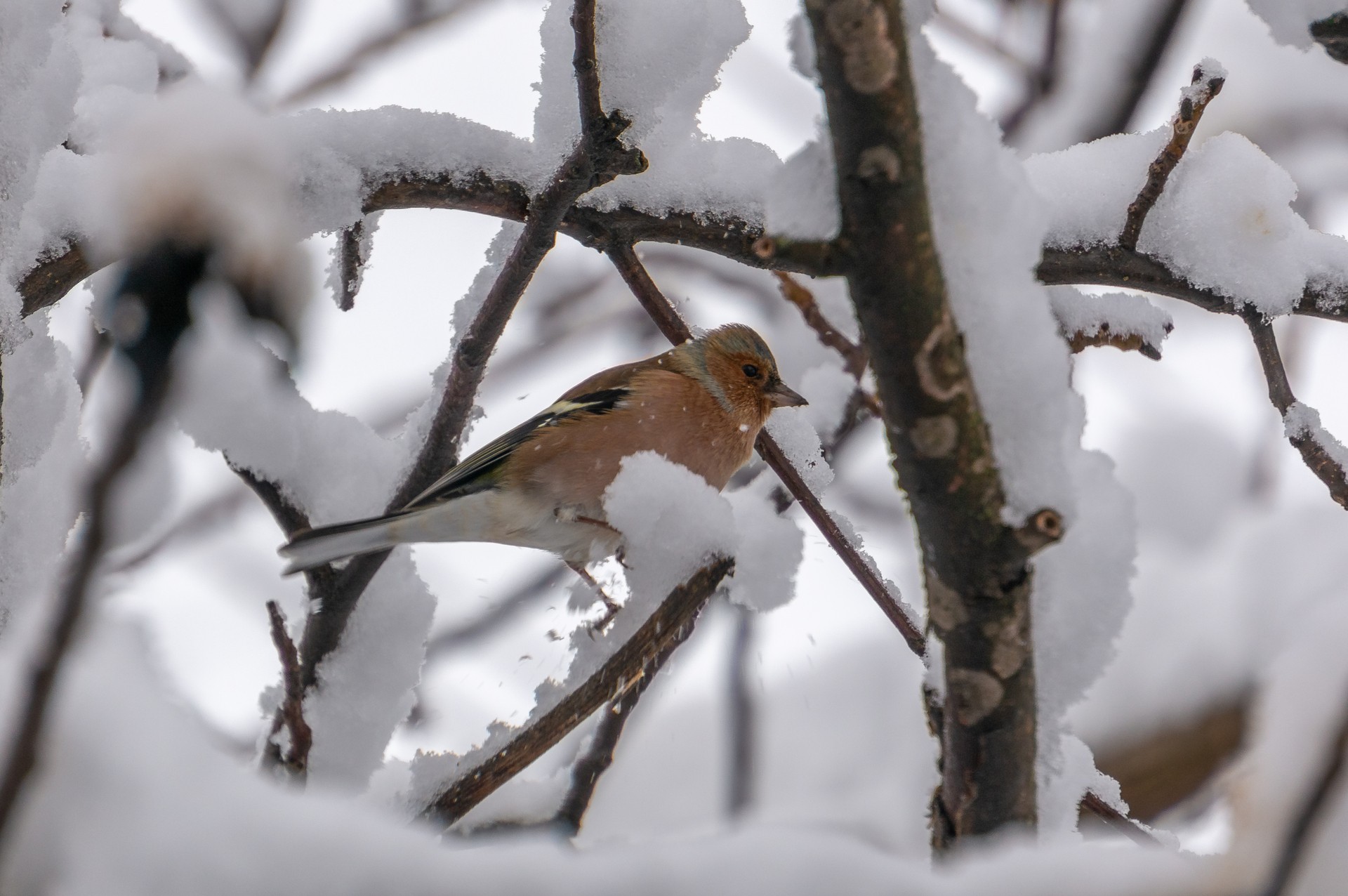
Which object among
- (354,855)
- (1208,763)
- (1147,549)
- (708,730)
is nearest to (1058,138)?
(1147,549)

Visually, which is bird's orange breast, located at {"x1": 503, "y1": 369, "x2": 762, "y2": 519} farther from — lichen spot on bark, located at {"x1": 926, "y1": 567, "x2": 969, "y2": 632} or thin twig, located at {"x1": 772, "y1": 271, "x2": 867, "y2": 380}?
lichen spot on bark, located at {"x1": 926, "y1": 567, "x2": 969, "y2": 632}

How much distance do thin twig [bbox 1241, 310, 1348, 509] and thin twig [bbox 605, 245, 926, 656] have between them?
784mm

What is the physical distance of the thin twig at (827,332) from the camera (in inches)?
135

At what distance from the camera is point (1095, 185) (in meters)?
2.45

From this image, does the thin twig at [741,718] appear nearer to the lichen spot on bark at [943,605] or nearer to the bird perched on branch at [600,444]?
the bird perched on branch at [600,444]

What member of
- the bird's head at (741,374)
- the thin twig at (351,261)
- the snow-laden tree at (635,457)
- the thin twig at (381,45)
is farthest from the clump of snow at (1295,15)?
the thin twig at (381,45)

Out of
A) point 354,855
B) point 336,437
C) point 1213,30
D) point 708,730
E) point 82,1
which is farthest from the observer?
point 1213,30

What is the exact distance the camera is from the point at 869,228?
1233 millimetres

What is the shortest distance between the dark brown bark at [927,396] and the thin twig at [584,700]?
56 centimetres

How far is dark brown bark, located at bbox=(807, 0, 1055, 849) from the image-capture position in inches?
47.5

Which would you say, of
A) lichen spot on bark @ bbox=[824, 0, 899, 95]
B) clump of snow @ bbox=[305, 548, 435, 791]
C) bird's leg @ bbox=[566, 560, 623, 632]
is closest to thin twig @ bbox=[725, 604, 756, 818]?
bird's leg @ bbox=[566, 560, 623, 632]

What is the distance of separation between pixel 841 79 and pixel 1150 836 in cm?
141

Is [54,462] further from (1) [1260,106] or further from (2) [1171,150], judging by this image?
(1) [1260,106]

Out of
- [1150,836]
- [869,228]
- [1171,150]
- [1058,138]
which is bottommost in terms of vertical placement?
[1150,836]
